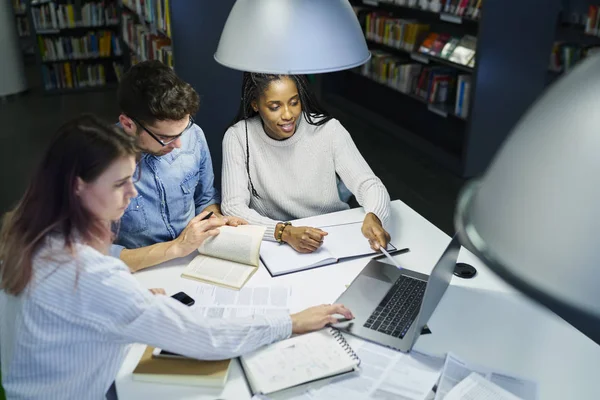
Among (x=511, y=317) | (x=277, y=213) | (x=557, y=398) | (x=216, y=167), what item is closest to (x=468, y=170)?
(x=216, y=167)

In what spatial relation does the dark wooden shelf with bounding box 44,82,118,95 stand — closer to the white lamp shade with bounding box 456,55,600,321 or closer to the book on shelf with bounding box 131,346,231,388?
the book on shelf with bounding box 131,346,231,388

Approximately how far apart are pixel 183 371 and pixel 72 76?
587cm

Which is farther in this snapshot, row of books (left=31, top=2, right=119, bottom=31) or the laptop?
row of books (left=31, top=2, right=119, bottom=31)

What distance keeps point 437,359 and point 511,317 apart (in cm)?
31

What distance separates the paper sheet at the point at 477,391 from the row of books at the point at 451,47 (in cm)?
316

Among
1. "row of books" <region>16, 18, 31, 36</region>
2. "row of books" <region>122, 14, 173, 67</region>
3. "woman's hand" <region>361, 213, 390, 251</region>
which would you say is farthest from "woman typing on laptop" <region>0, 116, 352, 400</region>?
"row of books" <region>16, 18, 31, 36</region>

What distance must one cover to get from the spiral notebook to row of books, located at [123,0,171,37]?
234cm

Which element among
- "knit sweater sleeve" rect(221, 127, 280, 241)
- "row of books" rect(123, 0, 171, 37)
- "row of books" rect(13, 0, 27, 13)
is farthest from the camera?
"row of books" rect(13, 0, 27, 13)

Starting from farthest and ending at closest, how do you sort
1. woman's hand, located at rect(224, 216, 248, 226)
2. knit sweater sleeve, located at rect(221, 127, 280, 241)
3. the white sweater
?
1. the white sweater
2. knit sweater sleeve, located at rect(221, 127, 280, 241)
3. woman's hand, located at rect(224, 216, 248, 226)

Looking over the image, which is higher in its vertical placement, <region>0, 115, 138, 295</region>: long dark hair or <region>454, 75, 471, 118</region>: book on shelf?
<region>0, 115, 138, 295</region>: long dark hair

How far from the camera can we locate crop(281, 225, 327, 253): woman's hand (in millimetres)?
1746

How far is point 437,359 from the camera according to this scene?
1314 mm

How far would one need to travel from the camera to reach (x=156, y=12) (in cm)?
388

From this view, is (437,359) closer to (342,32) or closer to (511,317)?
(511,317)
